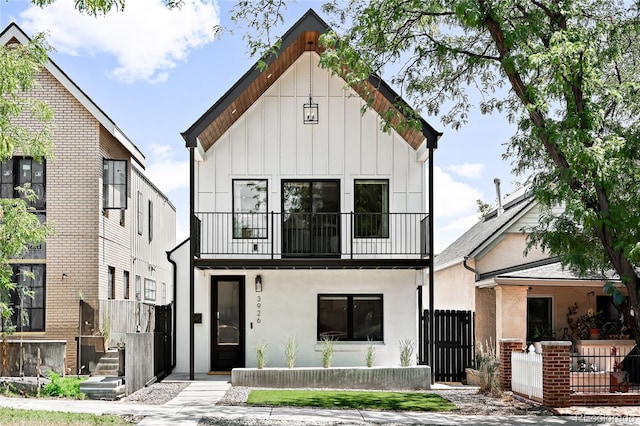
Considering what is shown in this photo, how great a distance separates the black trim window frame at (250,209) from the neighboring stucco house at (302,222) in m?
0.03

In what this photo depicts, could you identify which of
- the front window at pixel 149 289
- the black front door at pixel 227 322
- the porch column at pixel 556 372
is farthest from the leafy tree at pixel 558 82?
the front window at pixel 149 289

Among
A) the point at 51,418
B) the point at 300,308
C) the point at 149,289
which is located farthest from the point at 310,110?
the point at 51,418

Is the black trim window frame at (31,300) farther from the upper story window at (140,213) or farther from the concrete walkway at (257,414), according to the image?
the upper story window at (140,213)

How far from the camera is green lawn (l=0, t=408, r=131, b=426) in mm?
11961

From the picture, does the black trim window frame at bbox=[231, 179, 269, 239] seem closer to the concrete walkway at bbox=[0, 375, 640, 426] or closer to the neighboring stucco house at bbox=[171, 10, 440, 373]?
the neighboring stucco house at bbox=[171, 10, 440, 373]

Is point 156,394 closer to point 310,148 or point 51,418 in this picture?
point 51,418

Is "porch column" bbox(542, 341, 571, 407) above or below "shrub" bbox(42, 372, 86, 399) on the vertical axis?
above

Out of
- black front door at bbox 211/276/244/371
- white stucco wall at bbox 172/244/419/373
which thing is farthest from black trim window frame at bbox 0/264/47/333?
black front door at bbox 211/276/244/371

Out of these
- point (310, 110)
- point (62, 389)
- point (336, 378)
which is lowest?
point (336, 378)

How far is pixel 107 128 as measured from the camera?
21078 mm

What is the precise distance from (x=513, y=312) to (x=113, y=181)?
1078 cm

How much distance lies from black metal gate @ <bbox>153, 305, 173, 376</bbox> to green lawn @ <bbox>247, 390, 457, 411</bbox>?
3159mm

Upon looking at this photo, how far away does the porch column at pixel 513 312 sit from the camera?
21.0 meters

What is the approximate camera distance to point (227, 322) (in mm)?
21812
